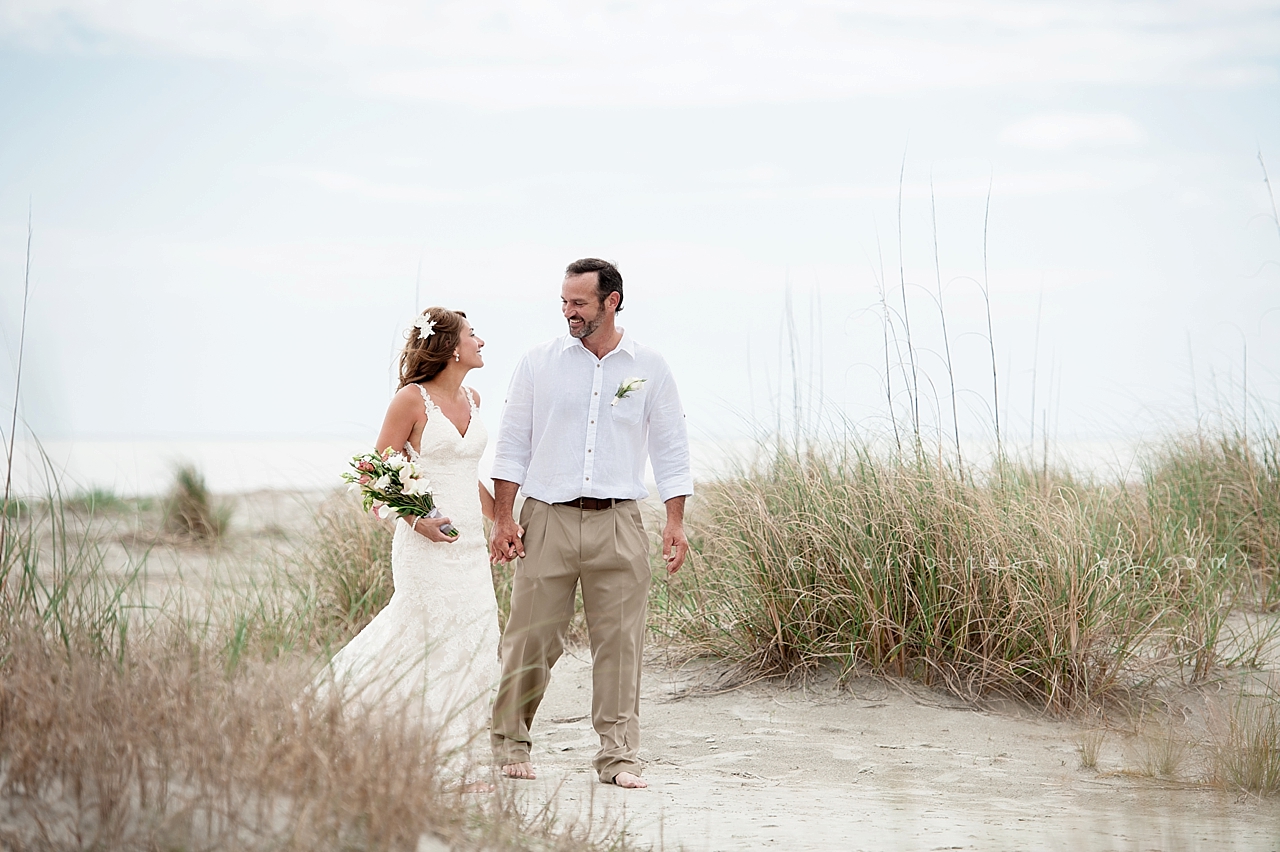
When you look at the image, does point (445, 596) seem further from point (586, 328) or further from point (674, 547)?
point (586, 328)

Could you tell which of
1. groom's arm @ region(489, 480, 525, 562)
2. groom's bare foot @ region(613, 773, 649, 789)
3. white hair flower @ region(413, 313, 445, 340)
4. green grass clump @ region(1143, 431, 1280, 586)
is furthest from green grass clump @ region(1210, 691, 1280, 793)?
white hair flower @ region(413, 313, 445, 340)

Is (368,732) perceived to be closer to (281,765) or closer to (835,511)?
(281,765)

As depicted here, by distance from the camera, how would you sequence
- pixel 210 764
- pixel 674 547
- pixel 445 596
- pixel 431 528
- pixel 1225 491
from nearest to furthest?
pixel 210 764 → pixel 431 528 → pixel 445 596 → pixel 674 547 → pixel 1225 491

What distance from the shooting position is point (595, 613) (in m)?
4.86

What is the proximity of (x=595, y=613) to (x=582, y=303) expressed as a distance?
4.39 ft

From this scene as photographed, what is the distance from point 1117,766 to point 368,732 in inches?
144

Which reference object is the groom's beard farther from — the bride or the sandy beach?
the sandy beach

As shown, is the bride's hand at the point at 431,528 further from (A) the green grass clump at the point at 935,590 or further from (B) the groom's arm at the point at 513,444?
(A) the green grass clump at the point at 935,590

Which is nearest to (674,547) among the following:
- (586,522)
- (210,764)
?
(586,522)

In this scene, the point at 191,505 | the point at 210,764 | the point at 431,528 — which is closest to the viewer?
the point at 210,764

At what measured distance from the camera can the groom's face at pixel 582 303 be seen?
480 cm

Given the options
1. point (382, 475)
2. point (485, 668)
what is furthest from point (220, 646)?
point (485, 668)

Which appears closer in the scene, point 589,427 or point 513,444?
point 589,427

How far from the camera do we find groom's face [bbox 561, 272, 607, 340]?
4797 millimetres
